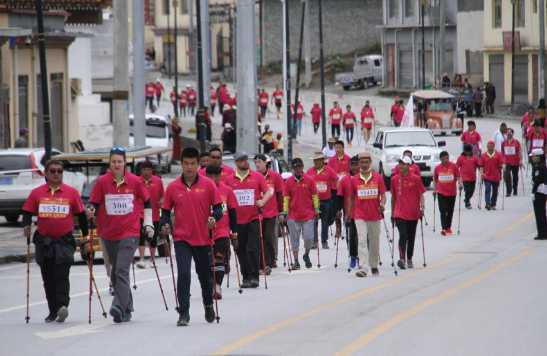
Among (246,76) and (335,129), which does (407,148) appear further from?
(335,129)

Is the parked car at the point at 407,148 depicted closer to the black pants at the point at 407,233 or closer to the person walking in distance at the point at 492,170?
the person walking in distance at the point at 492,170

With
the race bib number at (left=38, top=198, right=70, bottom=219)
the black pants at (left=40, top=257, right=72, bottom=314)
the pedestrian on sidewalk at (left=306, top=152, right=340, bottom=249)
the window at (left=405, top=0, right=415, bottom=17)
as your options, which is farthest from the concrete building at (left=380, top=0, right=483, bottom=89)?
the black pants at (left=40, top=257, right=72, bottom=314)

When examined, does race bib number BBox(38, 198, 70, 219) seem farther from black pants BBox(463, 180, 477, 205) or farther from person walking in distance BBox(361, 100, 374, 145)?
person walking in distance BBox(361, 100, 374, 145)

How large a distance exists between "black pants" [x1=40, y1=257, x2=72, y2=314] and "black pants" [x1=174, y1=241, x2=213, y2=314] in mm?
1489

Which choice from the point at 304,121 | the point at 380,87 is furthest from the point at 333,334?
the point at 380,87

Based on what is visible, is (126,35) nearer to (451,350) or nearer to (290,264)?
(290,264)

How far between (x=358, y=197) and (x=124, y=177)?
16.6 ft

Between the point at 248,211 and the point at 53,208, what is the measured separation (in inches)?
148

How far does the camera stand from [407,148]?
34.5 metres

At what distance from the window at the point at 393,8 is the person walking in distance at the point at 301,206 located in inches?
2481

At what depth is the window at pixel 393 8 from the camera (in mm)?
80312

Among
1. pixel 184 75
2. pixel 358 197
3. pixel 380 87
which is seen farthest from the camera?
pixel 184 75

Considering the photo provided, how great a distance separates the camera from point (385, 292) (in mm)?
14859

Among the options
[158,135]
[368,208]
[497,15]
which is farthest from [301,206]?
[497,15]
